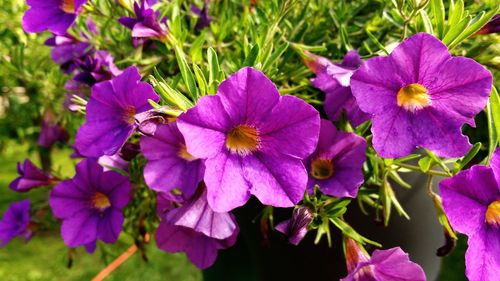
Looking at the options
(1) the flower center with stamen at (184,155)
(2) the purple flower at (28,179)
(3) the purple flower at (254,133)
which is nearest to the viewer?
(3) the purple flower at (254,133)

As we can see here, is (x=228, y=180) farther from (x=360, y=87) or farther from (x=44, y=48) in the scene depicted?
(x=44, y=48)

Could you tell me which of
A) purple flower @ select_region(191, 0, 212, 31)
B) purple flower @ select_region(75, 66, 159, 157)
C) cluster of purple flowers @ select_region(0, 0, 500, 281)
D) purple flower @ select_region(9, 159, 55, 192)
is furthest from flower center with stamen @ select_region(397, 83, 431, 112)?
Result: purple flower @ select_region(9, 159, 55, 192)

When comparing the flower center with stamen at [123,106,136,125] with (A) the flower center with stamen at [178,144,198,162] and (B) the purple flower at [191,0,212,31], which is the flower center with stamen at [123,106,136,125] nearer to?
(A) the flower center with stamen at [178,144,198,162]

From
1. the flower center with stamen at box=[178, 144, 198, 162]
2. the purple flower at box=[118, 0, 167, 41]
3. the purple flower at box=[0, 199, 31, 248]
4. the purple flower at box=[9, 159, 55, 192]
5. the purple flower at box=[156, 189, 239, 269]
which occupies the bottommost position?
the purple flower at box=[0, 199, 31, 248]

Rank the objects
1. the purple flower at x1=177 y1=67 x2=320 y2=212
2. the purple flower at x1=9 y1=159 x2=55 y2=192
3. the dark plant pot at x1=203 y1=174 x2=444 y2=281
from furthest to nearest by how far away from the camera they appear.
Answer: the purple flower at x1=9 y1=159 x2=55 y2=192 < the dark plant pot at x1=203 y1=174 x2=444 y2=281 < the purple flower at x1=177 y1=67 x2=320 y2=212

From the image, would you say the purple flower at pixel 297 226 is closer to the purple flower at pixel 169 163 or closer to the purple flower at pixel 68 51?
the purple flower at pixel 169 163

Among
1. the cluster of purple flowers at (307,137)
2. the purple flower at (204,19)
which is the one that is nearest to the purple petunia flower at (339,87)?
the cluster of purple flowers at (307,137)
